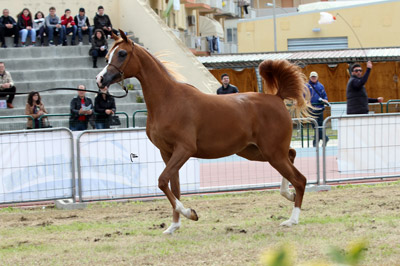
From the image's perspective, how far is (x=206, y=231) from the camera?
7500 mm

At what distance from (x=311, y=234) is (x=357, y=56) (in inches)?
1023

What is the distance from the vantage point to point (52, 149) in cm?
1052

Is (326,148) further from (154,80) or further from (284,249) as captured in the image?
(284,249)

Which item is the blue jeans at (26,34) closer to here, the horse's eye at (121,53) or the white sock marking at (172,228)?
the horse's eye at (121,53)

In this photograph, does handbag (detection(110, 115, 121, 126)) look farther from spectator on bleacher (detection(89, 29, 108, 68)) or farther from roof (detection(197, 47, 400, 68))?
roof (detection(197, 47, 400, 68))

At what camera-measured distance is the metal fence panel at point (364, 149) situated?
11.9 m

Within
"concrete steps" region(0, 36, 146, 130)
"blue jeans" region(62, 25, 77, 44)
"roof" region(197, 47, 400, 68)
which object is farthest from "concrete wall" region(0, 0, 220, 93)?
"roof" region(197, 47, 400, 68)

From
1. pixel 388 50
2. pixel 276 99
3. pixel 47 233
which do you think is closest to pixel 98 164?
pixel 47 233

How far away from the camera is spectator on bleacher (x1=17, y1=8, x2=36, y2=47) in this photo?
869 inches

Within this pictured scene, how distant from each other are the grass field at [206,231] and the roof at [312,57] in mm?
21886

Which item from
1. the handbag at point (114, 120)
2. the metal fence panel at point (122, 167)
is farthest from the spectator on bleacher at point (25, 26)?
the metal fence panel at point (122, 167)

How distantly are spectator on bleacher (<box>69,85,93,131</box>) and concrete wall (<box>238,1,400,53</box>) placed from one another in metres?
39.2

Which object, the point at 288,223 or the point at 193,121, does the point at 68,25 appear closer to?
the point at 193,121

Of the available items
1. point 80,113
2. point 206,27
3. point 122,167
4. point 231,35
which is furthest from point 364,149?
point 231,35
